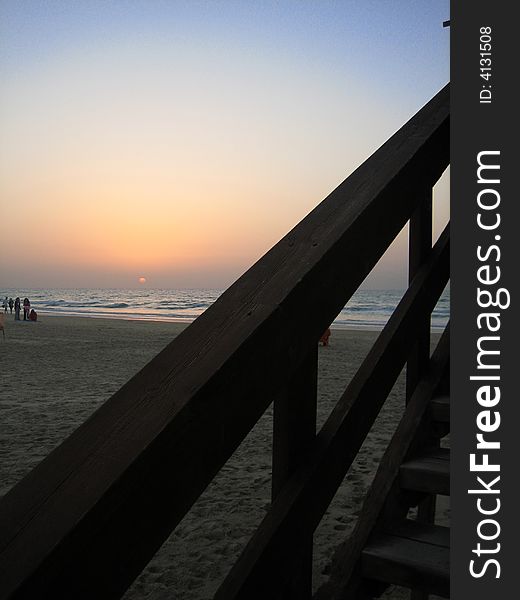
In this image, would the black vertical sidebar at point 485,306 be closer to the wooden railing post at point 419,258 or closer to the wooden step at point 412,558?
the wooden step at point 412,558

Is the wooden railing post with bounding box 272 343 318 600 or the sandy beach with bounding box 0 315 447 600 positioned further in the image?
the sandy beach with bounding box 0 315 447 600

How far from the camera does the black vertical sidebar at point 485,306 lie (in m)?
1.07

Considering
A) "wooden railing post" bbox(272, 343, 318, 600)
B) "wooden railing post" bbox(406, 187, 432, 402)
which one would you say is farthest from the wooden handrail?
"wooden railing post" bbox(406, 187, 432, 402)

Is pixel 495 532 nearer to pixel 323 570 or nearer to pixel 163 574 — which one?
pixel 323 570

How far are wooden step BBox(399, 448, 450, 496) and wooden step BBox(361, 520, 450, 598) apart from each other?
107 mm

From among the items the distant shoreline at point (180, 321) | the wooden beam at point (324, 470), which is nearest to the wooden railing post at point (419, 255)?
the wooden beam at point (324, 470)

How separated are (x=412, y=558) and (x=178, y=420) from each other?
0.95 metres

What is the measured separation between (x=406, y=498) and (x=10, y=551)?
4.39 ft

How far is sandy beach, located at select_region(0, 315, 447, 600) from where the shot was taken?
2.99 m

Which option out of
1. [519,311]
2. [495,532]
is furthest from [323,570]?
[519,311]

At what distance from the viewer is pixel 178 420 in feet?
2.57

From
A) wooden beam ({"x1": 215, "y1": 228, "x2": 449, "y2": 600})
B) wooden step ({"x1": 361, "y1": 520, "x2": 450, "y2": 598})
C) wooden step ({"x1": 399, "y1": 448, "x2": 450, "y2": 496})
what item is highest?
wooden beam ({"x1": 215, "y1": 228, "x2": 449, "y2": 600})

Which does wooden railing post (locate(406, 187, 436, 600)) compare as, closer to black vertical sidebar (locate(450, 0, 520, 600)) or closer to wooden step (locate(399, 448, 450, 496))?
wooden step (locate(399, 448, 450, 496))

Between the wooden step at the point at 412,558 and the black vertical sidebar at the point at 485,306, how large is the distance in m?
0.34
